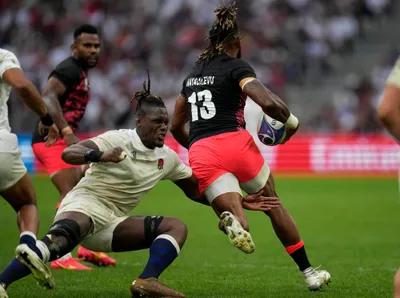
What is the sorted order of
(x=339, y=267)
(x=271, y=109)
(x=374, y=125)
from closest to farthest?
(x=271, y=109), (x=339, y=267), (x=374, y=125)

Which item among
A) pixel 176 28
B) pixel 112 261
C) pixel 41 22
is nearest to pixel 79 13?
pixel 41 22

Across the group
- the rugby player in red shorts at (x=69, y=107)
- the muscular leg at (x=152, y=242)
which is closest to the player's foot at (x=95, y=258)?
the rugby player in red shorts at (x=69, y=107)

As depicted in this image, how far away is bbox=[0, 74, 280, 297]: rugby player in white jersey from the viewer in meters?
6.91

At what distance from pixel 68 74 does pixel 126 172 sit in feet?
10.2

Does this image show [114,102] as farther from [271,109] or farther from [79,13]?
[271,109]

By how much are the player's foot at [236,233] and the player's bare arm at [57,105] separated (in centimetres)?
273

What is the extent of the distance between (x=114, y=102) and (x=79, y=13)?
431 cm

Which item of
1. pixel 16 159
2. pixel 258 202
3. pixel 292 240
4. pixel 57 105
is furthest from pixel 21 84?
pixel 292 240

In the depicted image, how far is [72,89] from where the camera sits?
33.1 feet

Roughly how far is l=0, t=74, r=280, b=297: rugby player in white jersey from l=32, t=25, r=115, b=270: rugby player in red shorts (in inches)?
90.3

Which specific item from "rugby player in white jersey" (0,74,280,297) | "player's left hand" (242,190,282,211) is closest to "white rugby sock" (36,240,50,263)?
"rugby player in white jersey" (0,74,280,297)

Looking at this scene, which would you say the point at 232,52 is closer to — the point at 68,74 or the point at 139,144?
the point at 139,144

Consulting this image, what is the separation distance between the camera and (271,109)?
7.22m

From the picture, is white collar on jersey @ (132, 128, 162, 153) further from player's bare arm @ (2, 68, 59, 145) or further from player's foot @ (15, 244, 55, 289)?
player's foot @ (15, 244, 55, 289)
